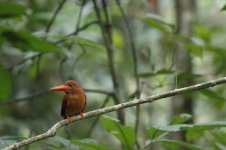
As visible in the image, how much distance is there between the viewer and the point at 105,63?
6320mm

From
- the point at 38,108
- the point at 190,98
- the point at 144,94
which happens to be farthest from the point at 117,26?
the point at 190,98

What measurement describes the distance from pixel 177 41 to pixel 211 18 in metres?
3.57

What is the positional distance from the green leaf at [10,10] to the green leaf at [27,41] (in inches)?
6.4

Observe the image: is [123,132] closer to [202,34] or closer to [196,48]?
[196,48]

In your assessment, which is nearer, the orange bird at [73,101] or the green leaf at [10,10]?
the orange bird at [73,101]

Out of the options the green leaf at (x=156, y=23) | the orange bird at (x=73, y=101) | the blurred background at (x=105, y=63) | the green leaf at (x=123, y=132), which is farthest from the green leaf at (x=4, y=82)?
the green leaf at (x=123, y=132)

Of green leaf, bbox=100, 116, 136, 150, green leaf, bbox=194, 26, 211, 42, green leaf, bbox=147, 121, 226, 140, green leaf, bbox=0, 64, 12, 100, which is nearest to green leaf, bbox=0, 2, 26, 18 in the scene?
green leaf, bbox=0, 64, 12, 100

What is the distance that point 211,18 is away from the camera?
7.39m

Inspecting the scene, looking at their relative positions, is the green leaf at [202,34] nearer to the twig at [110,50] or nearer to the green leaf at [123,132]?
the twig at [110,50]

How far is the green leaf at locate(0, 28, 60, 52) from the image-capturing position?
3355mm

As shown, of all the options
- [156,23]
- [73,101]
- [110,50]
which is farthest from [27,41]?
[156,23]

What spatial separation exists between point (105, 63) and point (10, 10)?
2.90m

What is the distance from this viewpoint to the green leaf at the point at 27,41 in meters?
3.36

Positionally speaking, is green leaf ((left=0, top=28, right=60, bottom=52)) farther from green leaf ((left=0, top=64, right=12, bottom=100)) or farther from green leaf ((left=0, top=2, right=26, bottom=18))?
green leaf ((left=0, top=64, right=12, bottom=100))
